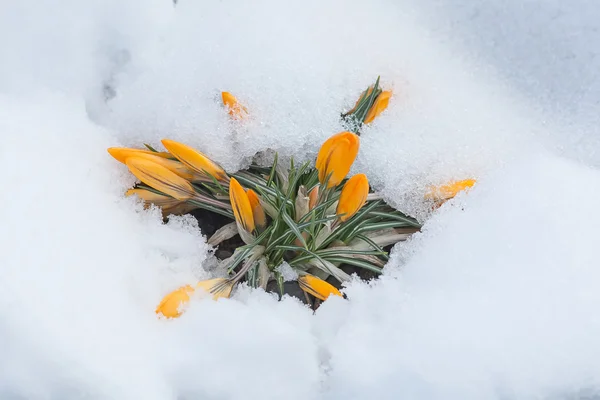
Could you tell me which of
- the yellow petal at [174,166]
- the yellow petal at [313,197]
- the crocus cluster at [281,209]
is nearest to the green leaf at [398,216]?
the crocus cluster at [281,209]

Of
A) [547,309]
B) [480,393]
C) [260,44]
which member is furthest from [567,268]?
[260,44]

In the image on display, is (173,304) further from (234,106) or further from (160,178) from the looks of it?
(234,106)

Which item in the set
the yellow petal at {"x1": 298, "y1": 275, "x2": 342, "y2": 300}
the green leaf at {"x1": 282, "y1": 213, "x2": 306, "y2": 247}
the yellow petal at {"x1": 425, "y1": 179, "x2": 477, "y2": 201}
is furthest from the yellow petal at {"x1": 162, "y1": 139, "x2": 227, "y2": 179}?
the yellow petal at {"x1": 425, "y1": 179, "x2": 477, "y2": 201}

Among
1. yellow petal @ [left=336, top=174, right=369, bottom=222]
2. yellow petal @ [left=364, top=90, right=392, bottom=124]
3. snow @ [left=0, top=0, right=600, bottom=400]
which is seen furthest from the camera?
yellow petal @ [left=364, top=90, right=392, bottom=124]

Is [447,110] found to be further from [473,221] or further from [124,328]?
[124,328]

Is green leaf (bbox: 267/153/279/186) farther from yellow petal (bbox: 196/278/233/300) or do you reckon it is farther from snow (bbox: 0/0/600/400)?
yellow petal (bbox: 196/278/233/300)
